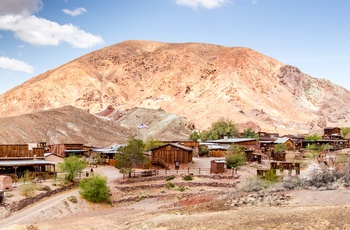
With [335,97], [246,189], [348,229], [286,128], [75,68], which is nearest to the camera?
[348,229]

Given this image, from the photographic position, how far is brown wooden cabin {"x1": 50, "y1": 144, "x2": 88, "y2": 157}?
63.9 meters

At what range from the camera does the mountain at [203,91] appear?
128 metres

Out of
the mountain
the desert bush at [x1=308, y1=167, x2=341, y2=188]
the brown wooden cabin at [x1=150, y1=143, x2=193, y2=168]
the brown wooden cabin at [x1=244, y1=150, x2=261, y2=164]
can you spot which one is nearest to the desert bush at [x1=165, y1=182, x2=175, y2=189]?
the brown wooden cabin at [x1=150, y1=143, x2=193, y2=168]

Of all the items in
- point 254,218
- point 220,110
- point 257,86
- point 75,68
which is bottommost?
point 254,218

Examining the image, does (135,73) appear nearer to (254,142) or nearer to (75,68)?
(75,68)

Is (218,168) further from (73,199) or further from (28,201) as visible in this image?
(28,201)

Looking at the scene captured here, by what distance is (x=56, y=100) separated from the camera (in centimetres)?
14938

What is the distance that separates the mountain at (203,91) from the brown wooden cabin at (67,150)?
53.9m

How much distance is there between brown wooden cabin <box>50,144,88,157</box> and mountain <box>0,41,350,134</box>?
2123 inches

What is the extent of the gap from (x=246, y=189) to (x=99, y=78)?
15045cm

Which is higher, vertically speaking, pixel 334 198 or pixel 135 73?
pixel 135 73

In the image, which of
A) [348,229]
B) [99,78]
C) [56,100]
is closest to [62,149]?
[348,229]

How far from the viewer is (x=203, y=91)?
145 m

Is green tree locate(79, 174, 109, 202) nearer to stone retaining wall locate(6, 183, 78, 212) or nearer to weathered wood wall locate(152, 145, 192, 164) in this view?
stone retaining wall locate(6, 183, 78, 212)
